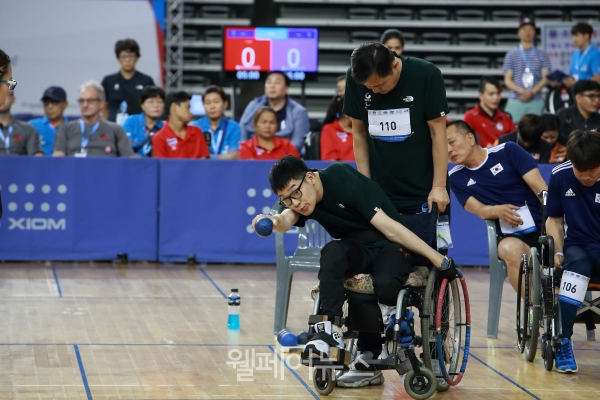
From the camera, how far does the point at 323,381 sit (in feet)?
15.2

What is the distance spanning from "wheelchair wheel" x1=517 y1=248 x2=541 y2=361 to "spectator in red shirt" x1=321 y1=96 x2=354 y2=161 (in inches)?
153

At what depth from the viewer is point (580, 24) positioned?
1204 centimetres

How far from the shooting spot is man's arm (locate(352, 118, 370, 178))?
5016 mm

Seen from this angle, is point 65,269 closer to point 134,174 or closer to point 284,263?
point 134,174

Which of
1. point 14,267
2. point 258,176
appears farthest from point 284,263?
point 14,267

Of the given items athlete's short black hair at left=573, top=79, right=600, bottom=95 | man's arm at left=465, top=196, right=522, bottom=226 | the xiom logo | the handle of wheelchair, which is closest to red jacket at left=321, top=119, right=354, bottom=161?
athlete's short black hair at left=573, top=79, right=600, bottom=95

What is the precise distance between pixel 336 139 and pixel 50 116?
3230 mm

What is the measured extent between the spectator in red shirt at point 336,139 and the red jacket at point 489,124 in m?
1.87

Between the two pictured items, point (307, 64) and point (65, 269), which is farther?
point (307, 64)

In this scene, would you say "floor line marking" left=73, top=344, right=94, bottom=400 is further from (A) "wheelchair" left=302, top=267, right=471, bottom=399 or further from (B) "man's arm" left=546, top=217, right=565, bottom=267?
(B) "man's arm" left=546, top=217, right=565, bottom=267

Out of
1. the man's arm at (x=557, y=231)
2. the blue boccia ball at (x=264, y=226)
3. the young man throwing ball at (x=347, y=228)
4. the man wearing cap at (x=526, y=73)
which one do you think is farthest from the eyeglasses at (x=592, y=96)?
the blue boccia ball at (x=264, y=226)

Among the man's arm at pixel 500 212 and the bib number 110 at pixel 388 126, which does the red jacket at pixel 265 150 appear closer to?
the man's arm at pixel 500 212

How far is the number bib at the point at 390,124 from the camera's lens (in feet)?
15.8

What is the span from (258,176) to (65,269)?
206cm
